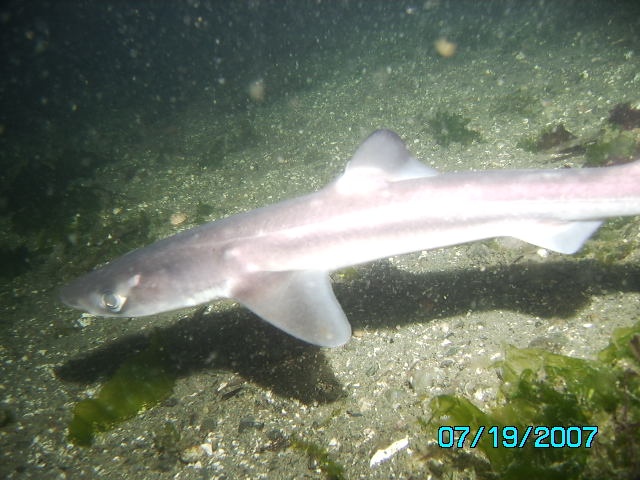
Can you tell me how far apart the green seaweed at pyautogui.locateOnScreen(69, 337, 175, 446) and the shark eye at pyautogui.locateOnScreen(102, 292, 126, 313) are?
136cm

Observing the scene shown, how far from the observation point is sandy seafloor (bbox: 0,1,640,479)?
13.8 feet

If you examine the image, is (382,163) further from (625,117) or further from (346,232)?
(625,117)

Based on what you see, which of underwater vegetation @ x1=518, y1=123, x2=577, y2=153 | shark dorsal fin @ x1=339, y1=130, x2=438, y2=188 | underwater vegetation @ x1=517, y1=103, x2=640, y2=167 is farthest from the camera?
underwater vegetation @ x1=518, y1=123, x2=577, y2=153

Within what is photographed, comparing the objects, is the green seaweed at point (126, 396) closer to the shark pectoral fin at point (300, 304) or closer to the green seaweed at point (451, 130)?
the shark pectoral fin at point (300, 304)

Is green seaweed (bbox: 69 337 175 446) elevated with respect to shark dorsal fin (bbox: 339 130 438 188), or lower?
lower

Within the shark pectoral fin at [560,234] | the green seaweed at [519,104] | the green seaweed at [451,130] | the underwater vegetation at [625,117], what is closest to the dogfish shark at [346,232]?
the shark pectoral fin at [560,234]

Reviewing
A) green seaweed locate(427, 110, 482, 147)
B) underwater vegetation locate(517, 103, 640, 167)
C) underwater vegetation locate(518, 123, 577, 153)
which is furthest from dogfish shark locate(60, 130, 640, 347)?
green seaweed locate(427, 110, 482, 147)

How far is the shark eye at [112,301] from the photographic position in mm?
4289

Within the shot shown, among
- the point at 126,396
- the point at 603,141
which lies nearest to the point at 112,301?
the point at 126,396

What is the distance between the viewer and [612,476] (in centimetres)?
261

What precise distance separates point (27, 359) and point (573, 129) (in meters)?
12.0

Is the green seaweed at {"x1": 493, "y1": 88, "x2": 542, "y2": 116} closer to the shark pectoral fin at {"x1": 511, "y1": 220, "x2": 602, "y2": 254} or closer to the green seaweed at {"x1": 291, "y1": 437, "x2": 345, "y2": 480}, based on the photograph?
the shark pectoral fin at {"x1": 511, "y1": 220, "x2": 602, "y2": 254}

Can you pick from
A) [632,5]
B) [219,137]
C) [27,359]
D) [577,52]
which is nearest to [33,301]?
[27,359]

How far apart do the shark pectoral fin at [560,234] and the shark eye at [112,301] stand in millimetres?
4398
